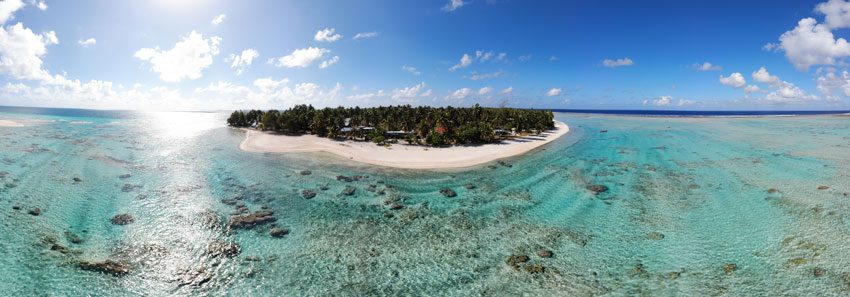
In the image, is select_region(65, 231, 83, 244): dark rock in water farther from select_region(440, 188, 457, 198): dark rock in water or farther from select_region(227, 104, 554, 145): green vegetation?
select_region(227, 104, 554, 145): green vegetation

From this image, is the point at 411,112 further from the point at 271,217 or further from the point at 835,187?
the point at 835,187

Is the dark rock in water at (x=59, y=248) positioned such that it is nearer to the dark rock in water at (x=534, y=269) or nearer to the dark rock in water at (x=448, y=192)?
the dark rock in water at (x=448, y=192)

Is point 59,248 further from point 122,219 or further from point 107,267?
point 107,267

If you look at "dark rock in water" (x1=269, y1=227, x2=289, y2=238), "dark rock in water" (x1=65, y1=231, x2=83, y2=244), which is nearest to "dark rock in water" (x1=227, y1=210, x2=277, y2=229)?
"dark rock in water" (x1=269, y1=227, x2=289, y2=238)

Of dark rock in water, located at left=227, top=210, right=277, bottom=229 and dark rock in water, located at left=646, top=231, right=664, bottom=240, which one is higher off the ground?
dark rock in water, located at left=227, top=210, right=277, bottom=229

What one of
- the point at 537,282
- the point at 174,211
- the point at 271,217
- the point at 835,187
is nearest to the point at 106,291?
the point at 271,217

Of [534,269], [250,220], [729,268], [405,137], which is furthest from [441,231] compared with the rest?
[405,137]
